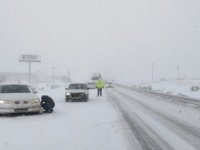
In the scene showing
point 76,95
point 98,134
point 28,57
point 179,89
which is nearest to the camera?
point 98,134

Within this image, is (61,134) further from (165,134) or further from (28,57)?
(28,57)

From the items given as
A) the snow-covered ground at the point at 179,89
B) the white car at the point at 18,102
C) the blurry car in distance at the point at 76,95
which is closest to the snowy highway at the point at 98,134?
the white car at the point at 18,102

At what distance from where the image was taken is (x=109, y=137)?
11234mm

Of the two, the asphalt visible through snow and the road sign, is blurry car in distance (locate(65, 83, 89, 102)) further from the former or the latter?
the road sign

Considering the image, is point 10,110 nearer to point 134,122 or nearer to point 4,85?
point 4,85

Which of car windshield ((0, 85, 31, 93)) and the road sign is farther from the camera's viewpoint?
the road sign

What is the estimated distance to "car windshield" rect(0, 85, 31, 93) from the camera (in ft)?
64.7

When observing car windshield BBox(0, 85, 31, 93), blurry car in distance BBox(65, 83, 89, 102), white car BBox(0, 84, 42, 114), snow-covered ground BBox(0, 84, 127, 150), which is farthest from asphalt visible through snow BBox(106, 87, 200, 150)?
blurry car in distance BBox(65, 83, 89, 102)

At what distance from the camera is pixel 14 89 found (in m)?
20.0

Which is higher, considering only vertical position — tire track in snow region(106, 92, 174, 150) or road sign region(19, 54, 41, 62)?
road sign region(19, 54, 41, 62)

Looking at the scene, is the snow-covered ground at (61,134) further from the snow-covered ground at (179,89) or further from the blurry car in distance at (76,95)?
the snow-covered ground at (179,89)

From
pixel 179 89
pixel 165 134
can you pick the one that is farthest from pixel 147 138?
pixel 179 89

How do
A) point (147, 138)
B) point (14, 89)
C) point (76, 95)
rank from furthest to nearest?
1. point (76, 95)
2. point (14, 89)
3. point (147, 138)

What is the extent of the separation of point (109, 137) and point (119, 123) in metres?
3.72
